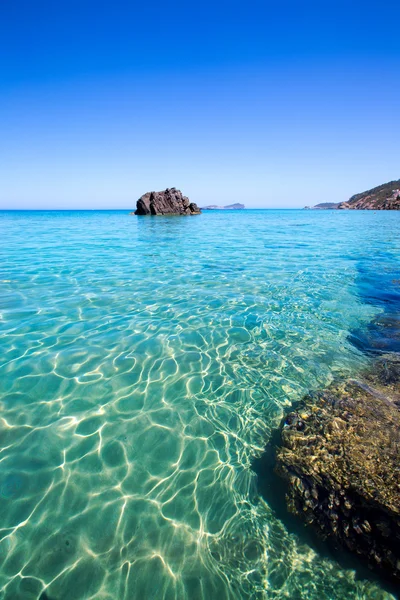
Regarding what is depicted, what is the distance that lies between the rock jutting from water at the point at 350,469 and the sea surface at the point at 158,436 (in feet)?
0.84

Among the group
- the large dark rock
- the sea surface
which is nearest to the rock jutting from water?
the sea surface

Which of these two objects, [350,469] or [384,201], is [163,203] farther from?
[384,201]

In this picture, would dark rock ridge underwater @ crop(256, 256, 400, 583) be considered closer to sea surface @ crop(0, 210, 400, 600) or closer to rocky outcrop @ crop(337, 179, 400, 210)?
sea surface @ crop(0, 210, 400, 600)

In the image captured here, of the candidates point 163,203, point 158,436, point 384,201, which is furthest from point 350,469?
point 384,201

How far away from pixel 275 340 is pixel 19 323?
227 inches

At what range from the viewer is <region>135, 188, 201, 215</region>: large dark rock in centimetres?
6162

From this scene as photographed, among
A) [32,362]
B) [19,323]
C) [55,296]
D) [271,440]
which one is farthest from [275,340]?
[55,296]

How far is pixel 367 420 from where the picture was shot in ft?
11.4

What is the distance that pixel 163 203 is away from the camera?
203ft

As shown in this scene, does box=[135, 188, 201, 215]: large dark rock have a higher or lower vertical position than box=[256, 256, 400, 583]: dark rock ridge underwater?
higher

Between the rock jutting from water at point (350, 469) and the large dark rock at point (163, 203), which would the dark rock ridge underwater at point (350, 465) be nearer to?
the rock jutting from water at point (350, 469)

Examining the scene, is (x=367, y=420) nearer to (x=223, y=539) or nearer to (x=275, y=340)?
(x=223, y=539)

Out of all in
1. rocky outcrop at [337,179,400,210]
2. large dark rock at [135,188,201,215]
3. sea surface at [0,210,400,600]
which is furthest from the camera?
rocky outcrop at [337,179,400,210]

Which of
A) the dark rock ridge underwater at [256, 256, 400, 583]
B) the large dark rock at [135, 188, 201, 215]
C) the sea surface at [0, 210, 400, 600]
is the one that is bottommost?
the sea surface at [0, 210, 400, 600]
